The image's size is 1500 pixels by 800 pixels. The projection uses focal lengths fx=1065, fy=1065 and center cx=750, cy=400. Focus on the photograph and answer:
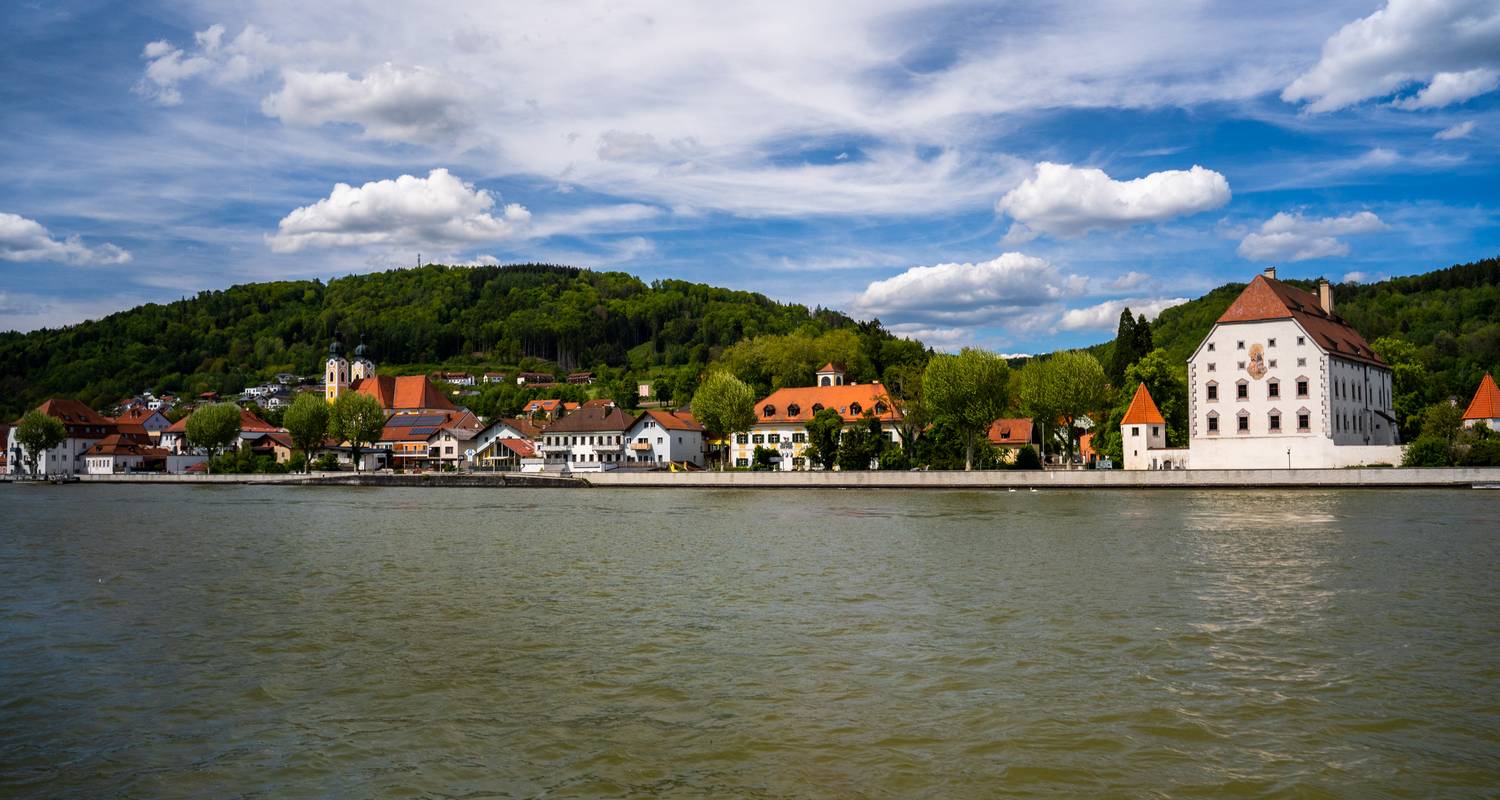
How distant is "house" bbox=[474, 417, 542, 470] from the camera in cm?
11012

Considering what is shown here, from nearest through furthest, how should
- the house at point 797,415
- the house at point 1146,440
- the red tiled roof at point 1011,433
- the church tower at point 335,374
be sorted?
the house at point 1146,440 → the red tiled roof at point 1011,433 → the house at point 797,415 → the church tower at point 335,374

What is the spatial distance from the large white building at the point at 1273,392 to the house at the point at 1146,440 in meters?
0.14

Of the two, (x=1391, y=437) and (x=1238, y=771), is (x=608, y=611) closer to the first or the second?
(x=1238, y=771)

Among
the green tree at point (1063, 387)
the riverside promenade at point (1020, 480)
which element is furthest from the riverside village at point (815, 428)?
the riverside promenade at point (1020, 480)

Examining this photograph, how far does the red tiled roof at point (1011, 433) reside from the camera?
295ft

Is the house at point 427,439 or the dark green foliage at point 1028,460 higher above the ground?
the house at point 427,439

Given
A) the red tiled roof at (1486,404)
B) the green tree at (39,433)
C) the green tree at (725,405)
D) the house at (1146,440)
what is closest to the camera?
the red tiled roof at (1486,404)

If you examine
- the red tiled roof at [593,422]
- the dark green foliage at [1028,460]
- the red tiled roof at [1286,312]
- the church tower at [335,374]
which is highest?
the church tower at [335,374]

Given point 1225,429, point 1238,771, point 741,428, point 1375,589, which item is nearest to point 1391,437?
point 1225,429

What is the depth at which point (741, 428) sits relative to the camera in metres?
89.1

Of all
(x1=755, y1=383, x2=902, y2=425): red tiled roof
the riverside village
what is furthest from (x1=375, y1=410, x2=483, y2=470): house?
(x1=755, y1=383, x2=902, y2=425): red tiled roof

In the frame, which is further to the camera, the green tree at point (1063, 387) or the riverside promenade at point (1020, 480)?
the green tree at point (1063, 387)

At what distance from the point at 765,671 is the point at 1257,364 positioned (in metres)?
62.5

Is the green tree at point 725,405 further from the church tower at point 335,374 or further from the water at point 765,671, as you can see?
the church tower at point 335,374
